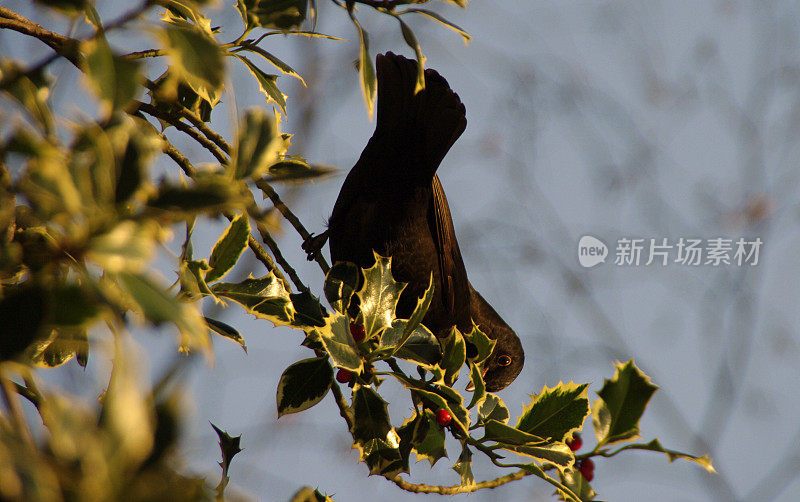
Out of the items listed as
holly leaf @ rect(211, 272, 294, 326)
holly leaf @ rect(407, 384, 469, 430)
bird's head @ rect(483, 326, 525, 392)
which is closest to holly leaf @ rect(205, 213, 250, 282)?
holly leaf @ rect(211, 272, 294, 326)

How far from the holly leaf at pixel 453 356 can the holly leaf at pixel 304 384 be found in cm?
25

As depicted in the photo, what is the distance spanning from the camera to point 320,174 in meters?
0.91

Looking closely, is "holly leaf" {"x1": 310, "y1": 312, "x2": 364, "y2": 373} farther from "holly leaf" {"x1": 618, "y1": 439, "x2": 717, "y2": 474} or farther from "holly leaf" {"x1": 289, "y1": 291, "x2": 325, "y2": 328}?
"holly leaf" {"x1": 618, "y1": 439, "x2": 717, "y2": 474}

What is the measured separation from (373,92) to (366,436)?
73 cm

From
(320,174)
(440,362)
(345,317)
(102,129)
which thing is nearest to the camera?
(102,129)

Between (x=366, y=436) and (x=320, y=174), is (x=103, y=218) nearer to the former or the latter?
(x=320, y=174)

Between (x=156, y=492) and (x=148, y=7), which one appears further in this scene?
(x=148, y=7)

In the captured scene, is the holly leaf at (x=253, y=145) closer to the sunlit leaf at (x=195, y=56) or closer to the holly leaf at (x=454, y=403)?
the sunlit leaf at (x=195, y=56)

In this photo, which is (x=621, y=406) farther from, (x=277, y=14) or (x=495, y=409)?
(x=277, y=14)

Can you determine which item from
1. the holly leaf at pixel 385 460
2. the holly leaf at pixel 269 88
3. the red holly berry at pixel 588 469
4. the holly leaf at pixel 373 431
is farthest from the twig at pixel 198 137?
the red holly berry at pixel 588 469

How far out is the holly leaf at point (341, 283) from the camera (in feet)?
5.06

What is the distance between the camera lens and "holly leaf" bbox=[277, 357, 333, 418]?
1368 millimetres

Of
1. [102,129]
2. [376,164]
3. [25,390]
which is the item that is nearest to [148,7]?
[102,129]

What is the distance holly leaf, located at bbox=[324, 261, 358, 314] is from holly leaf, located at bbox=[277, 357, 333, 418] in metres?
0.17
